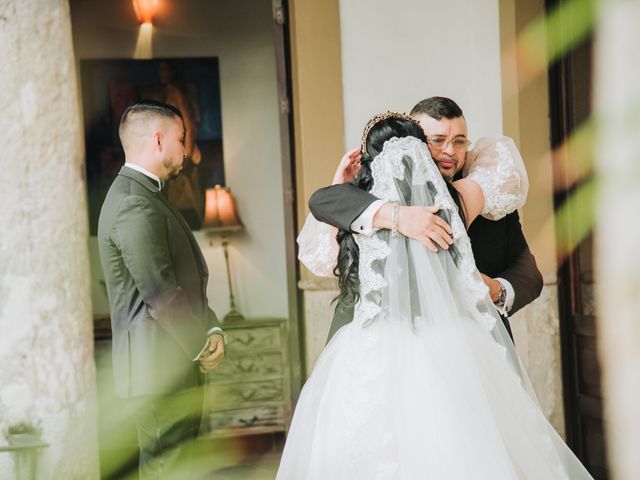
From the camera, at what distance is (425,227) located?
2.09 metres

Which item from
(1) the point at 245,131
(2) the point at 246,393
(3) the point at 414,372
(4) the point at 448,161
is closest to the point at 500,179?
(4) the point at 448,161

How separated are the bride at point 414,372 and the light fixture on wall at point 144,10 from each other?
161 inches

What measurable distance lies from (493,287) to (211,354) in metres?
1.11

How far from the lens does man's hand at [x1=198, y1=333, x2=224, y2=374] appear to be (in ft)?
9.28

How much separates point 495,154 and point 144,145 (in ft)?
4.19

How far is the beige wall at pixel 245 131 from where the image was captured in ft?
19.4

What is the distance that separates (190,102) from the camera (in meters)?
5.92

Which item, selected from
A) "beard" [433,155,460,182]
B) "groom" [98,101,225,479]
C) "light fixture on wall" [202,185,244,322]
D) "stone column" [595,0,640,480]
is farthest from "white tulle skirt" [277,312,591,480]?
"light fixture on wall" [202,185,244,322]

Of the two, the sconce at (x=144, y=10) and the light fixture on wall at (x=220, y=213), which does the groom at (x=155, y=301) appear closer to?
the light fixture on wall at (x=220, y=213)

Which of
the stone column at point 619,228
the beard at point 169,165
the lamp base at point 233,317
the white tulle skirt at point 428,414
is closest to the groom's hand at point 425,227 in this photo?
the white tulle skirt at point 428,414

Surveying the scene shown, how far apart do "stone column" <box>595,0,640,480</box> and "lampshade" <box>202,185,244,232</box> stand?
113 inches

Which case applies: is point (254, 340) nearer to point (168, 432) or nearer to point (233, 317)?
point (233, 317)

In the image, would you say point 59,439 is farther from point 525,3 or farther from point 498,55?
point 525,3

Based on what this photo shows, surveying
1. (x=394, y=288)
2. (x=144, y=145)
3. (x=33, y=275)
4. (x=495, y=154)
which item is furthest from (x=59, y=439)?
(x=495, y=154)
